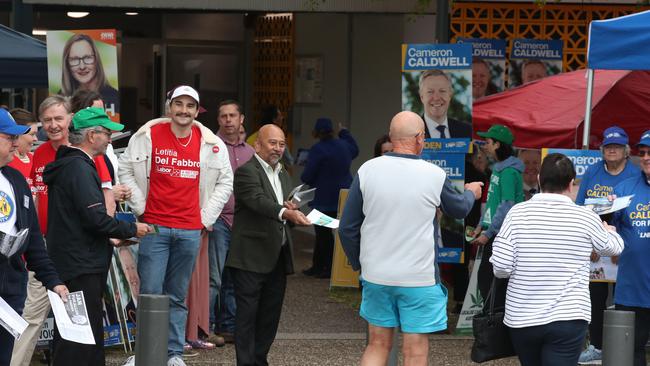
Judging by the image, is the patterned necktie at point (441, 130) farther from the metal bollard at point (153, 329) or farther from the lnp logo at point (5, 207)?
the lnp logo at point (5, 207)

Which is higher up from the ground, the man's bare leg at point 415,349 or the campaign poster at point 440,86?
the campaign poster at point 440,86

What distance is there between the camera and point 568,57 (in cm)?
1551

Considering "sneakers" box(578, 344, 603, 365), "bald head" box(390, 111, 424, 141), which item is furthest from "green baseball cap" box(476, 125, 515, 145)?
"bald head" box(390, 111, 424, 141)

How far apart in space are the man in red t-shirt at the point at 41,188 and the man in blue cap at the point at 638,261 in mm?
3673

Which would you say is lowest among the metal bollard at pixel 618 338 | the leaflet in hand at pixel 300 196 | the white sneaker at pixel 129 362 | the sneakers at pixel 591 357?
the sneakers at pixel 591 357

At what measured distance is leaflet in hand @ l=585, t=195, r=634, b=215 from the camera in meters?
7.79

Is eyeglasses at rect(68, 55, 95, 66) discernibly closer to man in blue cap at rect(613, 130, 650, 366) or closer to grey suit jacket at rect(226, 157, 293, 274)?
grey suit jacket at rect(226, 157, 293, 274)

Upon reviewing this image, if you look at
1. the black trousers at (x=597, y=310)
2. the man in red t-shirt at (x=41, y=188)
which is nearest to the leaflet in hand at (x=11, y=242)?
the man in red t-shirt at (x=41, y=188)

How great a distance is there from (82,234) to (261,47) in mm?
11825

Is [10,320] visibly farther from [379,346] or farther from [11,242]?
[379,346]

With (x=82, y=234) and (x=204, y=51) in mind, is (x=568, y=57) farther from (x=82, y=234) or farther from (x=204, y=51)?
(x=82, y=234)

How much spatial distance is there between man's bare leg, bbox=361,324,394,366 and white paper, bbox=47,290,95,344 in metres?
1.67

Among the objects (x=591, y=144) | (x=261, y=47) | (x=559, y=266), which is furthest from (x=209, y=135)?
(x=261, y=47)

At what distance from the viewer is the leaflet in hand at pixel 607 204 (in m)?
7.79
